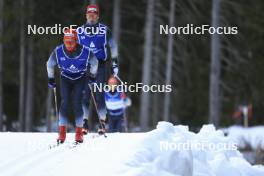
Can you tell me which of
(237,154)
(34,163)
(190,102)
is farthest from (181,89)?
(34,163)

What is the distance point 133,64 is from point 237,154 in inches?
727

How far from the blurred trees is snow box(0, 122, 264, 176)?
13870mm

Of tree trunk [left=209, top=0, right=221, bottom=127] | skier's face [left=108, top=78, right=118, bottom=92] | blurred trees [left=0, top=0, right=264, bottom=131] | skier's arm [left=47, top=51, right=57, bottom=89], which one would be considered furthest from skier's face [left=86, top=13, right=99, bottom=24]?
blurred trees [left=0, top=0, right=264, bottom=131]

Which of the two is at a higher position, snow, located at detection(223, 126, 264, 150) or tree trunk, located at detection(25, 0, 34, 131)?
tree trunk, located at detection(25, 0, 34, 131)

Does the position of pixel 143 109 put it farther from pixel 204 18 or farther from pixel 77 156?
pixel 77 156

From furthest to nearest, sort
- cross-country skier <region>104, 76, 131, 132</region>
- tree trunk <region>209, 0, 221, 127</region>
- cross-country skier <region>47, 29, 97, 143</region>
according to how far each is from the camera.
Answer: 1. tree trunk <region>209, 0, 221, 127</region>
2. cross-country skier <region>104, 76, 131, 132</region>
3. cross-country skier <region>47, 29, 97, 143</region>

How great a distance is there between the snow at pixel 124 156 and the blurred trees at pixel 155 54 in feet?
45.5

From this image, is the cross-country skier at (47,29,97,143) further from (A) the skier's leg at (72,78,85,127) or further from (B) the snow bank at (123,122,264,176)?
(B) the snow bank at (123,122,264,176)

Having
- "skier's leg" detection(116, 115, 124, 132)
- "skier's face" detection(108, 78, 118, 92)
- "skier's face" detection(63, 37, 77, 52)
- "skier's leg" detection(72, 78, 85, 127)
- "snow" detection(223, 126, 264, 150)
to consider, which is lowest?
"snow" detection(223, 126, 264, 150)

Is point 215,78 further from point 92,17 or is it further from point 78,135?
point 78,135

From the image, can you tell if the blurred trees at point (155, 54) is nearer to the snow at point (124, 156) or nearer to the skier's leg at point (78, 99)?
the snow at point (124, 156)

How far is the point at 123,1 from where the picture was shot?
2997cm

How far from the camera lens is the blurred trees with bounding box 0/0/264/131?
2641 centimetres

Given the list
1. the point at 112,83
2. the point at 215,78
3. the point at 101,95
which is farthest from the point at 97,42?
the point at 215,78
